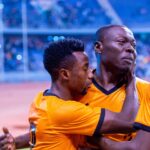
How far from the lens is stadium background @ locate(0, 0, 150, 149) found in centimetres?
1912

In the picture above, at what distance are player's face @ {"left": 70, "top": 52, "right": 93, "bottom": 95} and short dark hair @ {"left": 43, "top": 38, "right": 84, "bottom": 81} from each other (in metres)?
0.03

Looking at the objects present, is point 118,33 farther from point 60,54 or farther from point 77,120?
point 77,120

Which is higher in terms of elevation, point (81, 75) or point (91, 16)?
point (91, 16)

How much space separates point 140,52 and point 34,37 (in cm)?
501

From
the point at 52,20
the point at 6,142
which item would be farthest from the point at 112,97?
the point at 52,20

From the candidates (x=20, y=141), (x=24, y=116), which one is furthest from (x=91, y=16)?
(x=20, y=141)

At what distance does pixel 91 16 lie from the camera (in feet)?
68.3

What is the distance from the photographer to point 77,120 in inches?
82.4

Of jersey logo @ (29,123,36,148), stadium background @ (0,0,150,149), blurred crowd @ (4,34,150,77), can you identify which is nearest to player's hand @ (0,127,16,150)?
jersey logo @ (29,123,36,148)

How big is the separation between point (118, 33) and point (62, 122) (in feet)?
1.87

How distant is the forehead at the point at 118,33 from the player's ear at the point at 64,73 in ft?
1.13

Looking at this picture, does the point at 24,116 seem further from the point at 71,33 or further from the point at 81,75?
the point at 71,33

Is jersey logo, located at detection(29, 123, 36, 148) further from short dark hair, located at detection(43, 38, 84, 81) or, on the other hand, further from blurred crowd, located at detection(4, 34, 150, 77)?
blurred crowd, located at detection(4, 34, 150, 77)

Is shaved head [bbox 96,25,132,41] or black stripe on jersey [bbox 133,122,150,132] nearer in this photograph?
black stripe on jersey [bbox 133,122,150,132]
